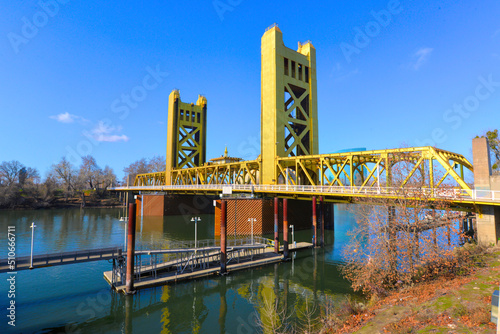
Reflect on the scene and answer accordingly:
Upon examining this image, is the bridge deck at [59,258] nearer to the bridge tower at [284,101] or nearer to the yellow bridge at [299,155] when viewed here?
the yellow bridge at [299,155]

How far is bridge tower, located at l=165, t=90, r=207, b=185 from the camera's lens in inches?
3123

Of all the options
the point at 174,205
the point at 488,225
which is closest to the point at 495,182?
the point at 488,225

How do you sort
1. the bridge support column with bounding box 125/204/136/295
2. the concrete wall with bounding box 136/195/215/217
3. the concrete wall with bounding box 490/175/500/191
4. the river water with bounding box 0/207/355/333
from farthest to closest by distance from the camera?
the concrete wall with bounding box 136/195/215/217, the concrete wall with bounding box 490/175/500/191, the bridge support column with bounding box 125/204/136/295, the river water with bounding box 0/207/355/333

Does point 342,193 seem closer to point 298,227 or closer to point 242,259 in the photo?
point 242,259

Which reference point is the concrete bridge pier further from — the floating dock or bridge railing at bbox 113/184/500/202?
the floating dock

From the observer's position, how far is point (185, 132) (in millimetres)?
83125

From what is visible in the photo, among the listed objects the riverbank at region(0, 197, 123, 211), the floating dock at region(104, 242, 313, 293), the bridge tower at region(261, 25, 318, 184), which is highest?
the bridge tower at region(261, 25, 318, 184)

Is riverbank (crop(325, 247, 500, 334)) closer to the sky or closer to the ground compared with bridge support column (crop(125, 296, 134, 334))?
closer to the sky

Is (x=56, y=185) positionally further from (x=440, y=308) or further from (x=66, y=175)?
(x=440, y=308)

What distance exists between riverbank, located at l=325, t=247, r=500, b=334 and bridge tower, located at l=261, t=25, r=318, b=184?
97.2ft

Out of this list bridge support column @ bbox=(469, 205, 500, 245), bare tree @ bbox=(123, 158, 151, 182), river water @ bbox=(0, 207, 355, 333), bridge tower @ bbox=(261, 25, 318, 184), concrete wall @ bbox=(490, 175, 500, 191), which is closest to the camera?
river water @ bbox=(0, 207, 355, 333)

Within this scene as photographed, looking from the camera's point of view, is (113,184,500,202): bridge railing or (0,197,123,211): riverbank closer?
(113,184,500,202): bridge railing

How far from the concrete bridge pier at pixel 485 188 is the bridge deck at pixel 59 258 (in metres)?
26.0

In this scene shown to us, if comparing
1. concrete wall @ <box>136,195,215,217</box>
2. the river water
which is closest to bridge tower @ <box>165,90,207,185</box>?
concrete wall @ <box>136,195,215,217</box>
